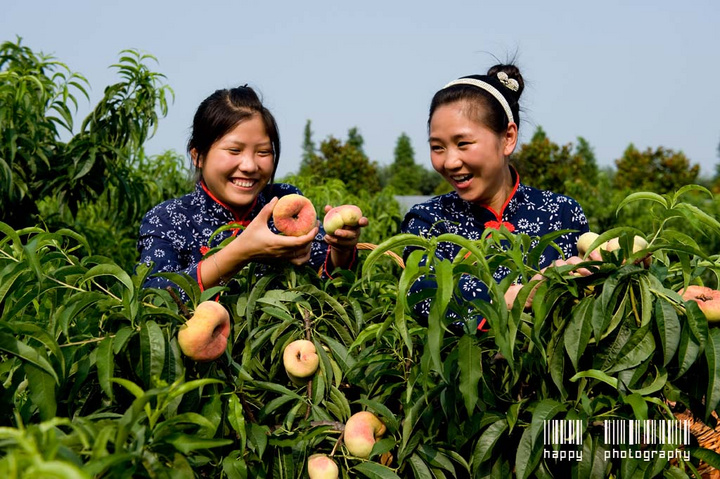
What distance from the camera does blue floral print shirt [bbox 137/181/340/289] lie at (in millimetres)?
2016

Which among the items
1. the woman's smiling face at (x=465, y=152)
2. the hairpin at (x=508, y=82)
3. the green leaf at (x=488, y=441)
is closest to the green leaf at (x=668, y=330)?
→ the green leaf at (x=488, y=441)

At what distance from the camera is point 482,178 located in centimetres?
199

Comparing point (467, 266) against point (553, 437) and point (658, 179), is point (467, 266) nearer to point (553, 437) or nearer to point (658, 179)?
point (553, 437)

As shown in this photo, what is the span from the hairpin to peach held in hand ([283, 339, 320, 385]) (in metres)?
1.29

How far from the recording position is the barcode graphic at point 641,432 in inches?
41.0

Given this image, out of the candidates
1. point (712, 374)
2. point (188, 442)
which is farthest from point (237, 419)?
point (712, 374)

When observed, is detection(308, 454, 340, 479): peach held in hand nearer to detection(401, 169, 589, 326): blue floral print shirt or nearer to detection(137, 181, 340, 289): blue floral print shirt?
detection(137, 181, 340, 289): blue floral print shirt

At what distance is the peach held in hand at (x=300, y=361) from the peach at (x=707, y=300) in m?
0.66

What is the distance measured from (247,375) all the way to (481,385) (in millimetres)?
409

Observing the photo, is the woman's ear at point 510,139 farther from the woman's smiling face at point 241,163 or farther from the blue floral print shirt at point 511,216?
the woman's smiling face at point 241,163

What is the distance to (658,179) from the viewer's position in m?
20.7

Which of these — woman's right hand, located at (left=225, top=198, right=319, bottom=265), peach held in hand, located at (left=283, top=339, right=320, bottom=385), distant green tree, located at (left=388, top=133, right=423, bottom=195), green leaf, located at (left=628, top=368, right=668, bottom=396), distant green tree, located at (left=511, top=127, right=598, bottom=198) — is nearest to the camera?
green leaf, located at (left=628, top=368, right=668, bottom=396)

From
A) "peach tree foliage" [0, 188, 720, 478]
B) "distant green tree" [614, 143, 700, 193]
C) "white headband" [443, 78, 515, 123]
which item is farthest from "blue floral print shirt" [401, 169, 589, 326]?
"distant green tree" [614, 143, 700, 193]

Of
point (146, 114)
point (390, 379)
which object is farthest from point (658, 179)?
point (390, 379)
